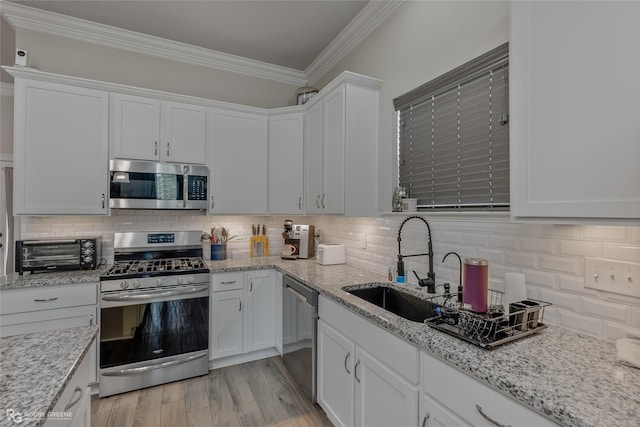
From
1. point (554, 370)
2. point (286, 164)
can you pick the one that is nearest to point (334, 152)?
point (286, 164)

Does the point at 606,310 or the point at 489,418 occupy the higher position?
the point at 606,310

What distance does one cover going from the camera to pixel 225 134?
124 inches

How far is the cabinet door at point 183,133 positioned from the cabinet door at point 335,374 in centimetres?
204

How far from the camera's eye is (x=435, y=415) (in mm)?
1172

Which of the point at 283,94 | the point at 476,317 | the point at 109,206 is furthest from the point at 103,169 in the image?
the point at 476,317

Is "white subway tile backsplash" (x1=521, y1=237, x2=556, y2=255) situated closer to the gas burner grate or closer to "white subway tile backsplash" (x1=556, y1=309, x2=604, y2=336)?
"white subway tile backsplash" (x1=556, y1=309, x2=604, y2=336)

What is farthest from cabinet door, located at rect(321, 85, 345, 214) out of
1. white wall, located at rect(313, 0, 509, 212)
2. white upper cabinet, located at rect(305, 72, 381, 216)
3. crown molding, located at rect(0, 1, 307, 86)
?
crown molding, located at rect(0, 1, 307, 86)

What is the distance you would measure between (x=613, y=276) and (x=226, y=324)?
106 inches

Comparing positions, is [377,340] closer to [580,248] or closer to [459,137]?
[580,248]

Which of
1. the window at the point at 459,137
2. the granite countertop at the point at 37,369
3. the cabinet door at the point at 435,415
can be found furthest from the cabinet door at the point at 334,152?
the granite countertop at the point at 37,369

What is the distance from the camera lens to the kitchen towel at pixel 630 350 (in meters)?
0.99

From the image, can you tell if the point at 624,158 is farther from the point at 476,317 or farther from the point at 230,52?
the point at 230,52

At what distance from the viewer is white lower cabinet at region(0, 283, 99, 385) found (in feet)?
7.13

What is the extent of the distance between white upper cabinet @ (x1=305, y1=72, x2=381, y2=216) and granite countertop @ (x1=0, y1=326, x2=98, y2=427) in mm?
1853
